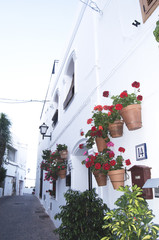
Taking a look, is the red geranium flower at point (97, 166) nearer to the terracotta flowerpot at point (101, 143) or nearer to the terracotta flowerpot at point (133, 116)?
the terracotta flowerpot at point (101, 143)

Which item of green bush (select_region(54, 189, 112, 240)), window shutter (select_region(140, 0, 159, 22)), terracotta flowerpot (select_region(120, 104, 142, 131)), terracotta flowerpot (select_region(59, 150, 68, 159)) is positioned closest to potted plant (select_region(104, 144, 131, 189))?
terracotta flowerpot (select_region(120, 104, 142, 131))

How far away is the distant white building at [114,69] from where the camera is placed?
3.00 metres

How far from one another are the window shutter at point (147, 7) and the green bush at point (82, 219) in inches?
131

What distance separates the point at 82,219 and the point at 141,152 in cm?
161

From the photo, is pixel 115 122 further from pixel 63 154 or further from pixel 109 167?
pixel 63 154

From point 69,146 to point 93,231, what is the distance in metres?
3.78

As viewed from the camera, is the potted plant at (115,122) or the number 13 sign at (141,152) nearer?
the number 13 sign at (141,152)

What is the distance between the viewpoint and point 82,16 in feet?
22.6

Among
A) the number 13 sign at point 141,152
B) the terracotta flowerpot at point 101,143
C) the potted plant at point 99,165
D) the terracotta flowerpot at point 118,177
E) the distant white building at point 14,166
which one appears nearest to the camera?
the number 13 sign at point 141,152

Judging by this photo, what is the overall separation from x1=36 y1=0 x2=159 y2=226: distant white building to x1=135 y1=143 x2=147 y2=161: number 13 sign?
1.7 inches

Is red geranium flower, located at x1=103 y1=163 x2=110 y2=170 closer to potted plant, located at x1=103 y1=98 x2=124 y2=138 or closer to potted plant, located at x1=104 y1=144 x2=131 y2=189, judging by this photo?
potted plant, located at x1=104 y1=144 x2=131 y2=189

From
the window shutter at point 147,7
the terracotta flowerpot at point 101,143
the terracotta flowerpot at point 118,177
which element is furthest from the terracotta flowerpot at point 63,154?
the window shutter at point 147,7

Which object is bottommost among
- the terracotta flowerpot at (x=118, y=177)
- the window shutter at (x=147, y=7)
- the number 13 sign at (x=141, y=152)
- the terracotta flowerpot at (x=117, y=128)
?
the terracotta flowerpot at (x=118, y=177)

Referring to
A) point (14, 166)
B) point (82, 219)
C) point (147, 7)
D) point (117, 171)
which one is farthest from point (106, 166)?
point (14, 166)
